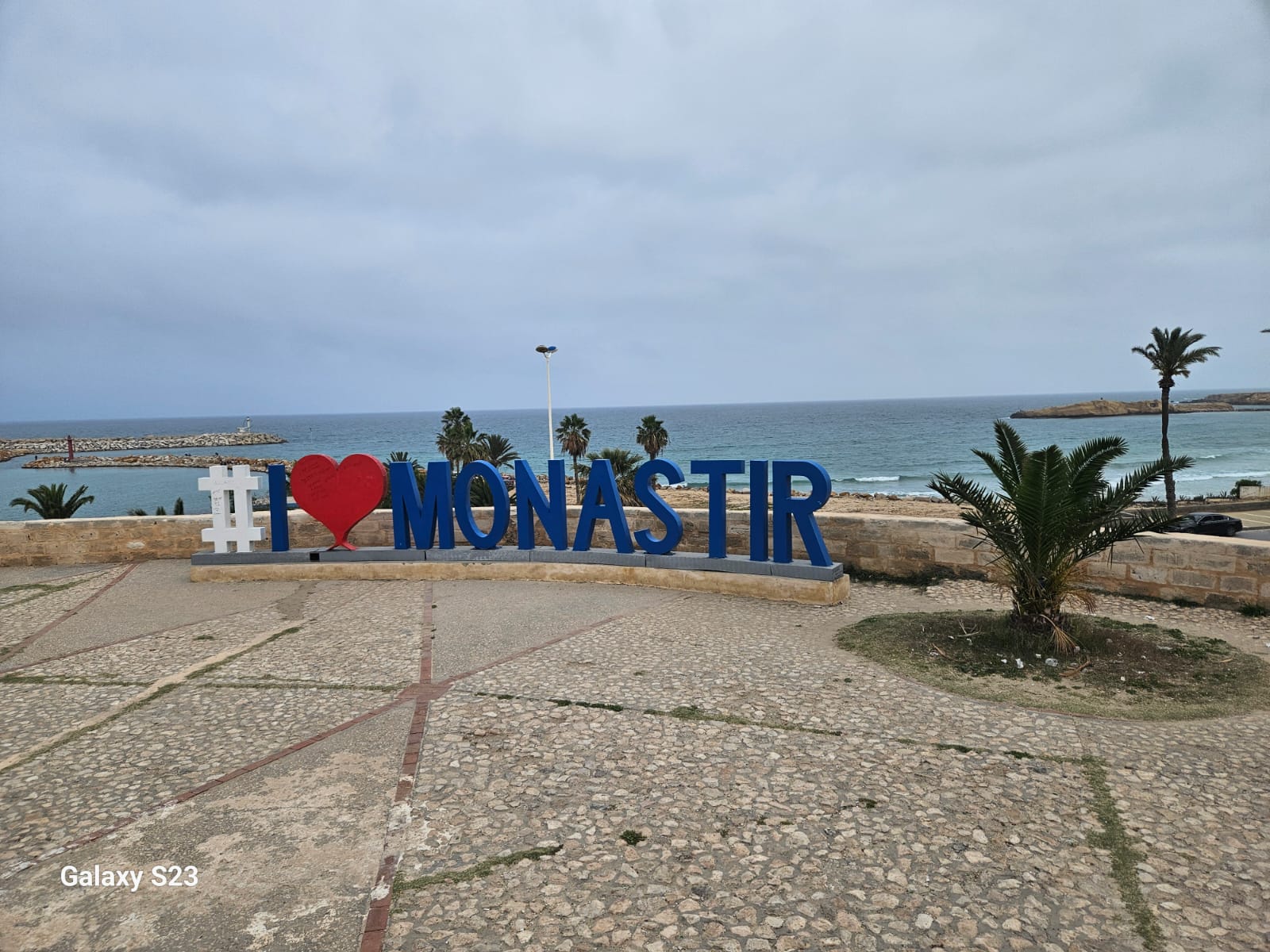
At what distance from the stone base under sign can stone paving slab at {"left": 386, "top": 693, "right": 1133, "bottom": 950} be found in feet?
16.7

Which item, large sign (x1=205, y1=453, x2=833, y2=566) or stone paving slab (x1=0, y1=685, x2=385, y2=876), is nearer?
stone paving slab (x1=0, y1=685, x2=385, y2=876)

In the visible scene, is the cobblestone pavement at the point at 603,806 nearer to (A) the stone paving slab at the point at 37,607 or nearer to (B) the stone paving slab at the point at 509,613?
(B) the stone paving slab at the point at 509,613

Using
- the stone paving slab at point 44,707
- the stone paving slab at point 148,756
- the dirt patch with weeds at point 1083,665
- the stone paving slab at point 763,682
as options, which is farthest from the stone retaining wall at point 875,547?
the stone paving slab at point 148,756

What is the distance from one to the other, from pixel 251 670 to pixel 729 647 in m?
5.48

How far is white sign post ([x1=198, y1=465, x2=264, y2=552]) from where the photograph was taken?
13.1m

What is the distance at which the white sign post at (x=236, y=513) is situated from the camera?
13.1 m

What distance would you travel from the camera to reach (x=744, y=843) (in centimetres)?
477

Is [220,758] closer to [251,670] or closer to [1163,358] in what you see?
[251,670]

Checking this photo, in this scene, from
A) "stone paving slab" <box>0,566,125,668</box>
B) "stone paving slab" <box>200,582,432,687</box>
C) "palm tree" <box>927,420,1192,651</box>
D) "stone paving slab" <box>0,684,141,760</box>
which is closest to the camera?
"stone paving slab" <box>0,684,141,760</box>

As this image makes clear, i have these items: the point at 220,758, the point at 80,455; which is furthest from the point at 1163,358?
the point at 80,455

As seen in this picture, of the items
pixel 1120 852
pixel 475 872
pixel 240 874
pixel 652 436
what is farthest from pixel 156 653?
pixel 652 436

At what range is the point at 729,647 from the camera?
8.83 metres

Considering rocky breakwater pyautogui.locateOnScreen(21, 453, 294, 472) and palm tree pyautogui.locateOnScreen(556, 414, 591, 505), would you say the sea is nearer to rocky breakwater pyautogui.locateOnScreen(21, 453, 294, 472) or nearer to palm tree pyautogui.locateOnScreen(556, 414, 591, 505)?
rocky breakwater pyautogui.locateOnScreen(21, 453, 294, 472)
